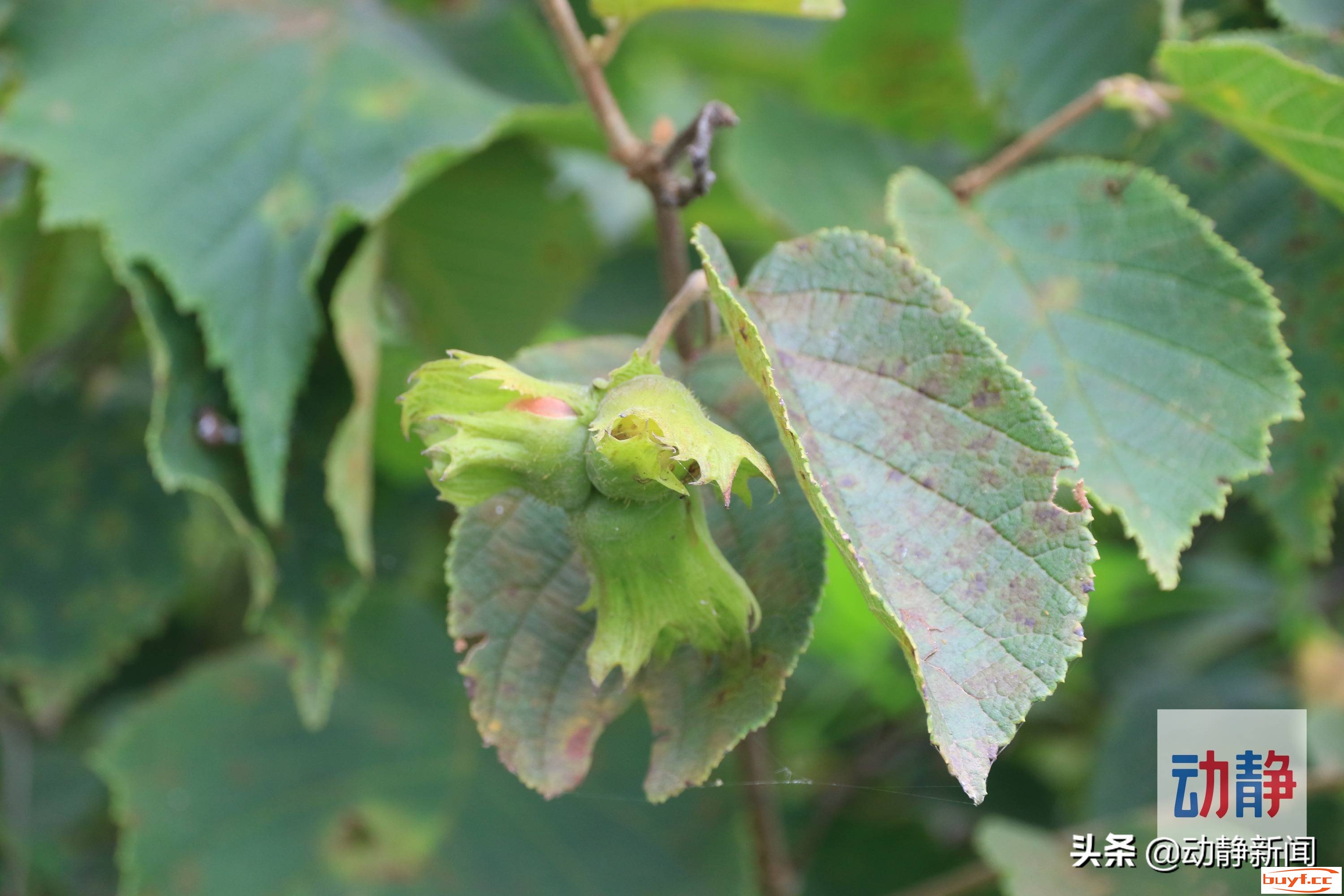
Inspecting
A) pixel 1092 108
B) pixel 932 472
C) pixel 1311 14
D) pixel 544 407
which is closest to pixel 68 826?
pixel 544 407

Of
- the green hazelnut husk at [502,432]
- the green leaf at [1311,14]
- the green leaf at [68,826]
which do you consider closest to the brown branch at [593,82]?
the green hazelnut husk at [502,432]

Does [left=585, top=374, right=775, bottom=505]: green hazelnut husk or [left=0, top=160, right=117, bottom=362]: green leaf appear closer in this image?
[left=585, top=374, right=775, bottom=505]: green hazelnut husk

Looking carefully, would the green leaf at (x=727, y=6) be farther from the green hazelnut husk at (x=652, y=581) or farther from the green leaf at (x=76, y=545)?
the green leaf at (x=76, y=545)

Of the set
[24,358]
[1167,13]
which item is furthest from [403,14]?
[1167,13]

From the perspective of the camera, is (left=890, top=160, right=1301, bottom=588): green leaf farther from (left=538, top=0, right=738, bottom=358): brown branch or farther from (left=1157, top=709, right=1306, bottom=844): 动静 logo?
(left=1157, top=709, right=1306, bottom=844): 动静 logo

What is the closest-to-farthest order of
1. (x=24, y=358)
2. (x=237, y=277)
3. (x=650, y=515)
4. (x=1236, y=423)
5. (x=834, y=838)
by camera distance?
(x=650, y=515) < (x=1236, y=423) < (x=237, y=277) < (x=24, y=358) < (x=834, y=838)

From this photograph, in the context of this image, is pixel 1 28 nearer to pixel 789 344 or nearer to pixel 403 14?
pixel 403 14

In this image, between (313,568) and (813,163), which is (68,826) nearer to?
(313,568)

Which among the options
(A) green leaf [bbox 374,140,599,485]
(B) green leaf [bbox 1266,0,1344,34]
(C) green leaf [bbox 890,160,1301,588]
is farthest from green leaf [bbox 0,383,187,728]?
(B) green leaf [bbox 1266,0,1344,34]
